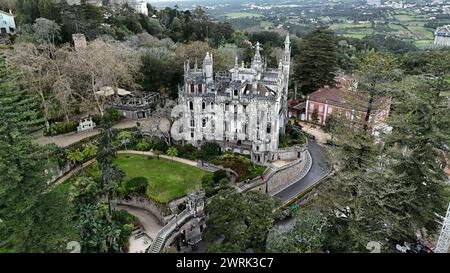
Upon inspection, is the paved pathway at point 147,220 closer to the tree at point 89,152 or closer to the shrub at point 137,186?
the shrub at point 137,186

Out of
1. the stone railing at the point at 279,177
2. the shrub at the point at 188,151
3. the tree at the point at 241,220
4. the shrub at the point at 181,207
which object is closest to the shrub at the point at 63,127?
the shrub at the point at 188,151

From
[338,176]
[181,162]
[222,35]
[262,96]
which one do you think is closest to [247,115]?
[262,96]

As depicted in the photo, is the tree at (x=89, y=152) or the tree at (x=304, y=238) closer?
the tree at (x=304, y=238)

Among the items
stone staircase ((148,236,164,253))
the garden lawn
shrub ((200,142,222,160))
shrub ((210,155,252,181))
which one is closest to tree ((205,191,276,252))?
stone staircase ((148,236,164,253))

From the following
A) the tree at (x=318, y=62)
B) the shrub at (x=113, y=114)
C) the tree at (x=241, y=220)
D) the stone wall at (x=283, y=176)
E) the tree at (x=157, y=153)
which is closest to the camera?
the tree at (x=241, y=220)

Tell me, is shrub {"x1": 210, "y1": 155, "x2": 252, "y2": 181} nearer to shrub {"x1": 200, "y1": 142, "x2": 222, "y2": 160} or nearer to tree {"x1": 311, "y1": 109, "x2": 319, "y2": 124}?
shrub {"x1": 200, "y1": 142, "x2": 222, "y2": 160}

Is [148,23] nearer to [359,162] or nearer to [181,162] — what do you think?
[181,162]
